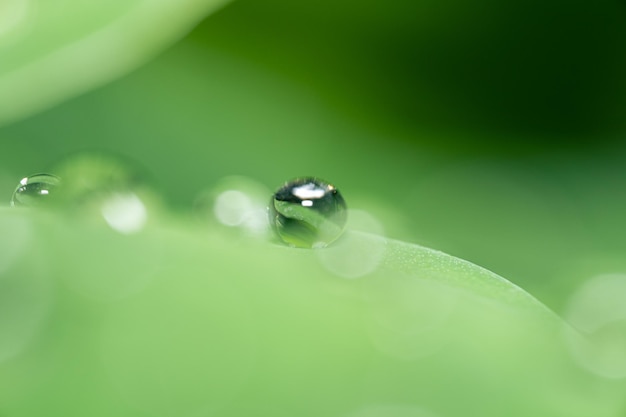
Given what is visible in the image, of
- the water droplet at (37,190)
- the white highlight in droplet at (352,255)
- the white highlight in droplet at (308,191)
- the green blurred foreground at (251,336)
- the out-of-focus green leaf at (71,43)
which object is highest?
the out-of-focus green leaf at (71,43)

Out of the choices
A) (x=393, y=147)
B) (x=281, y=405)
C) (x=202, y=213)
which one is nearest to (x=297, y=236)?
(x=202, y=213)

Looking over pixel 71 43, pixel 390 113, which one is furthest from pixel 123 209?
pixel 390 113

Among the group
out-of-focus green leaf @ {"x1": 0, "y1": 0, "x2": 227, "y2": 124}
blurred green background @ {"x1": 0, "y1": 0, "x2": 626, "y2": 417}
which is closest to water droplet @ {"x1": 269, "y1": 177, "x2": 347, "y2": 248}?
blurred green background @ {"x1": 0, "y1": 0, "x2": 626, "y2": 417}

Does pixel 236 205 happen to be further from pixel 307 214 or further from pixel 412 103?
pixel 412 103

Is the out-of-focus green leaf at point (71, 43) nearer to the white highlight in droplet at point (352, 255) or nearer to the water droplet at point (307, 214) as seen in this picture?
the water droplet at point (307, 214)

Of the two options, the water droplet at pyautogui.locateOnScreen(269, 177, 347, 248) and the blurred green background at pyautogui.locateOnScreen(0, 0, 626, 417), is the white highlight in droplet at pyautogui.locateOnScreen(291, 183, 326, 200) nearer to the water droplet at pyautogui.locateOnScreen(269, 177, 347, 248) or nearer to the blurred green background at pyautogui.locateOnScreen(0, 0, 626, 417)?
the water droplet at pyautogui.locateOnScreen(269, 177, 347, 248)

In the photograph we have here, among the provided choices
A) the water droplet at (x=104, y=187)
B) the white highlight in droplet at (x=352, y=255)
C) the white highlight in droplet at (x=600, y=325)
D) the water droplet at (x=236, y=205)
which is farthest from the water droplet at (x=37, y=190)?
the white highlight in droplet at (x=600, y=325)

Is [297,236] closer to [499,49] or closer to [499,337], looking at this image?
[499,337]
